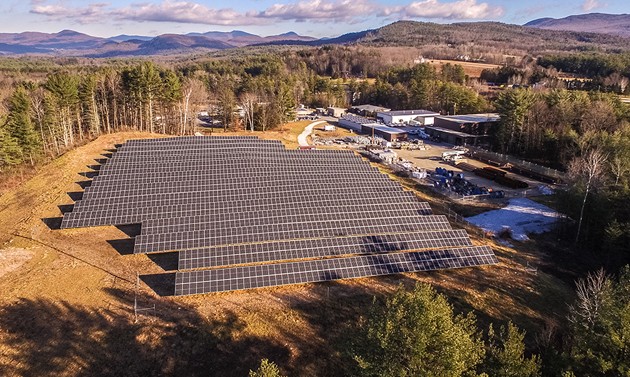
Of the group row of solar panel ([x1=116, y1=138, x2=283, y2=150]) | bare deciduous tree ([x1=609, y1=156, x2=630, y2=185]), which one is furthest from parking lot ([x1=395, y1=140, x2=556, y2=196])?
row of solar panel ([x1=116, y1=138, x2=283, y2=150])

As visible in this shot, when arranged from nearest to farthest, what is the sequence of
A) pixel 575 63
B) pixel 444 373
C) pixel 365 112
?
pixel 444 373
pixel 365 112
pixel 575 63

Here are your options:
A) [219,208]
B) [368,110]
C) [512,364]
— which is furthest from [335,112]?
[512,364]

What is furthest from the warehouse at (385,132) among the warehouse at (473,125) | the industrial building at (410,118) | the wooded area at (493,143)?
the wooded area at (493,143)

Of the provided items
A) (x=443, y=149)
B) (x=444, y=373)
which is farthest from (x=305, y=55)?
(x=444, y=373)

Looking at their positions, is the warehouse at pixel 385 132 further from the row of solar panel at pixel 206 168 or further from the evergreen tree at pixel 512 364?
the evergreen tree at pixel 512 364

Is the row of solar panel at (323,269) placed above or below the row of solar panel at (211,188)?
below

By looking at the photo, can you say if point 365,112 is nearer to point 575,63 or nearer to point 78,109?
point 78,109

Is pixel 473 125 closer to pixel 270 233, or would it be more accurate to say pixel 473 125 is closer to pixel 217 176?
pixel 217 176
